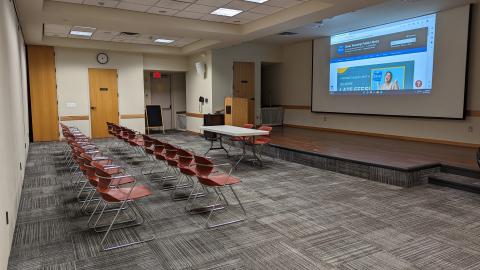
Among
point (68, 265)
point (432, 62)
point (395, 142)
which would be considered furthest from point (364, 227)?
point (432, 62)

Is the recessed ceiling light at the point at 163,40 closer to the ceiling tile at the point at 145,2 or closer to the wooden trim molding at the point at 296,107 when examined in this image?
the ceiling tile at the point at 145,2

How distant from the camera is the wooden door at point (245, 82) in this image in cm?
1163

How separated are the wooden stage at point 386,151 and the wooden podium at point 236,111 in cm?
125

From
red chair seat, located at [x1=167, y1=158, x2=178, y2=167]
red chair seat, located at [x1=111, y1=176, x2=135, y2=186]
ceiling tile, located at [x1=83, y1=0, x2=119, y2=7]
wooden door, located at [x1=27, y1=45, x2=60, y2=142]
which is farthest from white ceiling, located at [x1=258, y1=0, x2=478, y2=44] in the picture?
A: wooden door, located at [x1=27, y1=45, x2=60, y2=142]

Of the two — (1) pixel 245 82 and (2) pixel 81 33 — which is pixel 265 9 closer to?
(1) pixel 245 82

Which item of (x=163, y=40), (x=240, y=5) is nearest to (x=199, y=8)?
(x=240, y=5)

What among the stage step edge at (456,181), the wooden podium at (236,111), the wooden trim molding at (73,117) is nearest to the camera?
the stage step edge at (456,181)

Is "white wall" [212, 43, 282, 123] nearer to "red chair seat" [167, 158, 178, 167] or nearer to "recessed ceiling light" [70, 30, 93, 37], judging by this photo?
"recessed ceiling light" [70, 30, 93, 37]

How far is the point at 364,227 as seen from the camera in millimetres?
3674

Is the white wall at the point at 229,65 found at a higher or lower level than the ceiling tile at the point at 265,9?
lower

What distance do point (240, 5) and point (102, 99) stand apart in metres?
6.71

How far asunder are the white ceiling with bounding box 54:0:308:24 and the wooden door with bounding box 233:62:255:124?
3978mm

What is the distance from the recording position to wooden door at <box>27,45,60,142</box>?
33.7ft

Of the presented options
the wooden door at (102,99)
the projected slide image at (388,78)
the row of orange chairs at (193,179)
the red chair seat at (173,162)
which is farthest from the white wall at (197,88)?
the red chair seat at (173,162)
